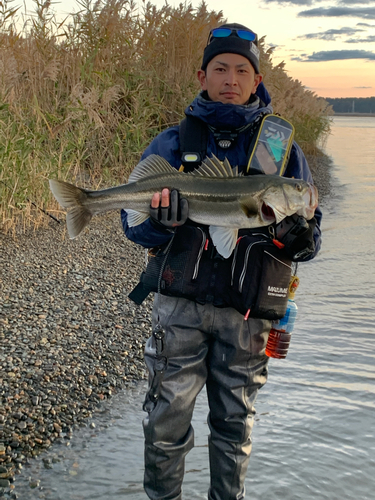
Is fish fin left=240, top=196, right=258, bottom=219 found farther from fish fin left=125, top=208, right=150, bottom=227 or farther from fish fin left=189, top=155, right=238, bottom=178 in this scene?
fish fin left=125, top=208, right=150, bottom=227

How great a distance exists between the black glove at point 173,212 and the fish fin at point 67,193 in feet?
1.45

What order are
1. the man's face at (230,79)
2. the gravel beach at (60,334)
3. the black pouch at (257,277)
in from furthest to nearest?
the gravel beach at (60,334) < the man's face at (230,79) < the black pouch at (257,277)

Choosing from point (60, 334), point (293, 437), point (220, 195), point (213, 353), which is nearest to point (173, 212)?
point (220, 195)

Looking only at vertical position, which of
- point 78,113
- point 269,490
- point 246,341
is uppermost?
point 78,113

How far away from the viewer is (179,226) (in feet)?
9.30

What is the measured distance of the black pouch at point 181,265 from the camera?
2.76m

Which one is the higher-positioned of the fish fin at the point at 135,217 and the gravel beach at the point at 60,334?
the fish fin at the point at 135,217

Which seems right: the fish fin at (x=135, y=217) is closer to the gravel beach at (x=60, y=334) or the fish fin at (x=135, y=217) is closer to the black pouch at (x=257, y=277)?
the black pouch at (x=257, y=277)

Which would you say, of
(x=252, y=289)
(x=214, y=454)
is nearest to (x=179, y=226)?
(x=252, y=289)

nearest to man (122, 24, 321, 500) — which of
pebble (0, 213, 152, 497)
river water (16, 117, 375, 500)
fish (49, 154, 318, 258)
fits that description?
fish (49, 154, 318, 258)

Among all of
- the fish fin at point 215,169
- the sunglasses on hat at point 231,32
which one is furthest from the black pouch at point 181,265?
the sunglasses on hat at point 231,32

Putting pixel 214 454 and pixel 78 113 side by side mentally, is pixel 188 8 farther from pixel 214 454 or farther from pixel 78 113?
pixel 214 454

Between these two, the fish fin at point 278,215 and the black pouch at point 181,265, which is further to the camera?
the black pouch at point 181,265

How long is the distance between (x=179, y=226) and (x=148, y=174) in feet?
1.06
